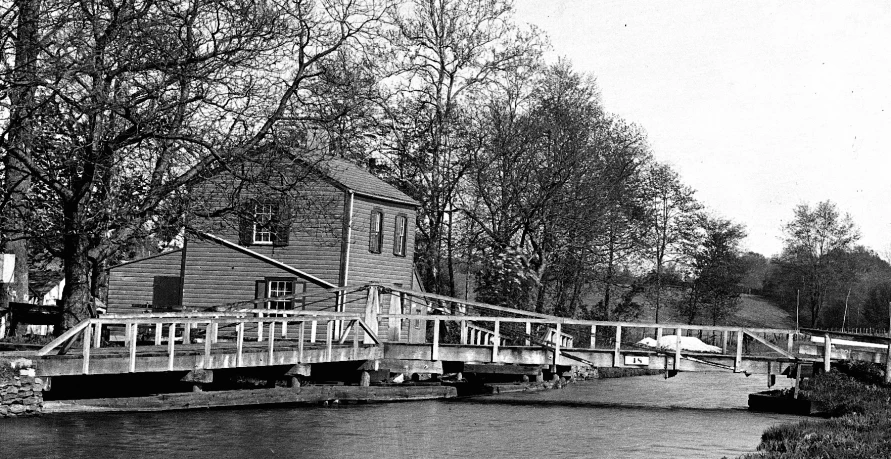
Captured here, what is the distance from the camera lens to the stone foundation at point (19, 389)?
21.6 metres

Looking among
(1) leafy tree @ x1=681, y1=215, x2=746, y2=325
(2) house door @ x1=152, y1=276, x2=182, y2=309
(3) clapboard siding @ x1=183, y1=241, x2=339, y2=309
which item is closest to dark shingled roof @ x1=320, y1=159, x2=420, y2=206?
(3) clapboard siding @ x1=183, y1=241, x2=339, y2=309

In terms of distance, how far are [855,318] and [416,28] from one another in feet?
196

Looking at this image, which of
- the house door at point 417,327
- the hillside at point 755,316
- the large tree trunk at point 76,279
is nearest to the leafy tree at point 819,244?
the hillside at point 755,316

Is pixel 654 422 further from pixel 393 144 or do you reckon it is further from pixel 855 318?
pixel 855 318

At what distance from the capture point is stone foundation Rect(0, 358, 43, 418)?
21641mm

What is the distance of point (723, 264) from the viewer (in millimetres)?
83438

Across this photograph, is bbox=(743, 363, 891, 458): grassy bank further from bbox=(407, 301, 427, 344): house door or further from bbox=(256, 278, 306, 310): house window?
bbox=(407, 301, 427, 344): house door

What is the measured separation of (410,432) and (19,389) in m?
7.70

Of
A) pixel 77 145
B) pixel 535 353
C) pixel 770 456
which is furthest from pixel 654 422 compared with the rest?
pixel 77 145

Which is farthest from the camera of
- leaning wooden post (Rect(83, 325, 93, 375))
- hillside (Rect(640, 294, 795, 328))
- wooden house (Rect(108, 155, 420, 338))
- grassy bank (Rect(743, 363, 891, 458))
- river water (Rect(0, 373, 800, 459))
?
hillside (Rect(640, 294, 795, 328))

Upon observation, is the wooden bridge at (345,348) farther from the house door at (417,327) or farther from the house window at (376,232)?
the house window at (376,232)

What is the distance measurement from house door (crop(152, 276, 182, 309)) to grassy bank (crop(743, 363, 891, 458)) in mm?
22887

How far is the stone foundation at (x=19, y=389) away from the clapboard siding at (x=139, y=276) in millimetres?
20240

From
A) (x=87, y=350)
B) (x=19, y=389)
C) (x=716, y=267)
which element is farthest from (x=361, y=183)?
(x=716, y=267)
